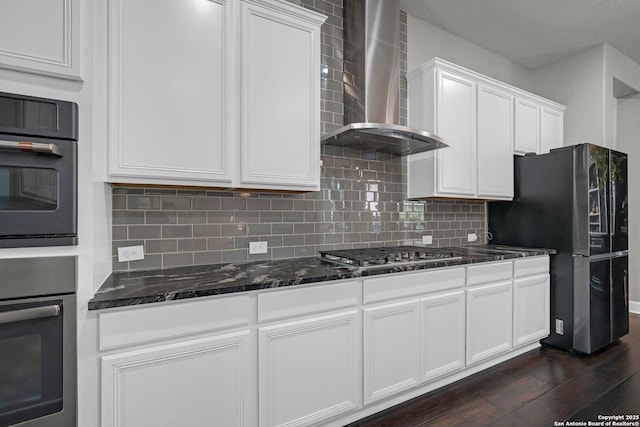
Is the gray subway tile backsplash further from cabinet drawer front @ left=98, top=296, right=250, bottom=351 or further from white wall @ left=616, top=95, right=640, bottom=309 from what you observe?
white wall @ left=616, top=95, right=640, bottom=309

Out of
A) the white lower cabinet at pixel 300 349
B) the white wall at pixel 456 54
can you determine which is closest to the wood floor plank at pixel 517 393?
the white lower cabinet at pixel 300 349

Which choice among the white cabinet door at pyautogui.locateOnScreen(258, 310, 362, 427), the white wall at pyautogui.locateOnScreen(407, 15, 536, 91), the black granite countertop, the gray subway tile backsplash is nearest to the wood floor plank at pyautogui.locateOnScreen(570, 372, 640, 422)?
the black granite countertop

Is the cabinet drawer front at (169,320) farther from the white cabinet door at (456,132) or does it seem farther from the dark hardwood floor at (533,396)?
the white cabinet door at (456,132)

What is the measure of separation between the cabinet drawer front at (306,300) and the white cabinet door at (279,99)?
673 millimetres

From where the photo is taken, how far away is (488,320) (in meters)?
2.54

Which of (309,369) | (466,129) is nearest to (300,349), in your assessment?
(309,369)

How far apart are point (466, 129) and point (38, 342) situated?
10.4ft

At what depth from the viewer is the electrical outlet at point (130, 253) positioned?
1847mm

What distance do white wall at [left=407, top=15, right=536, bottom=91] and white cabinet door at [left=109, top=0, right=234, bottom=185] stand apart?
1904mm

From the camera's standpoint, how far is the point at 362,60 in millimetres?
2461

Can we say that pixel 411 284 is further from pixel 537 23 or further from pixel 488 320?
pixel 537 23

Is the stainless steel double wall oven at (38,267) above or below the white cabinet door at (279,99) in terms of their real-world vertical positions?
below

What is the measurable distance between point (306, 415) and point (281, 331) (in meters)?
0.50

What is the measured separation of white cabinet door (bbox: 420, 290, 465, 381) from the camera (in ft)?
7.06
